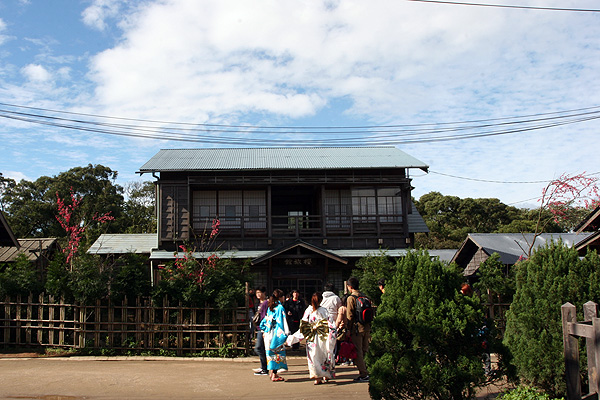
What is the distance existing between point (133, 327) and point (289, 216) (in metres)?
8.43

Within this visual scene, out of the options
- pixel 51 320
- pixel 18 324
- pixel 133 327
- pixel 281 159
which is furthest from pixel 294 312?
pixel 281 159

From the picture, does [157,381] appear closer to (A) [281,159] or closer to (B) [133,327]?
(B) [133,327]

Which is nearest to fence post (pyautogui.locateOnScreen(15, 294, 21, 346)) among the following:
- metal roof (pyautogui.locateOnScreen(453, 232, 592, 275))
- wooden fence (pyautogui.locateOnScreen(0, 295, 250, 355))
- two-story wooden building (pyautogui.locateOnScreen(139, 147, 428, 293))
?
wooden fence (pyautogui.locateOnScreen(0, 295, 250, 355))

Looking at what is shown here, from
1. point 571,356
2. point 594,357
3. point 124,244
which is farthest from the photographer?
point 124,244

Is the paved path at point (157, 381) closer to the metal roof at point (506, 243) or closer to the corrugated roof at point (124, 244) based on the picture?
the corrugated roof at point (124, 244)

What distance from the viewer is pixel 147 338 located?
1163 cm

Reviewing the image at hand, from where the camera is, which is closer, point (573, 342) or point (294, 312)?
point (573, 342)

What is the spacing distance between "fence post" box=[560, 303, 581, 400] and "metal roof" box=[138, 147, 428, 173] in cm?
1402

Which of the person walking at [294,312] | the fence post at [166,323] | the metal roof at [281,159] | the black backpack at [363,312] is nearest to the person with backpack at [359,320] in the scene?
the black backpack at [363,312]

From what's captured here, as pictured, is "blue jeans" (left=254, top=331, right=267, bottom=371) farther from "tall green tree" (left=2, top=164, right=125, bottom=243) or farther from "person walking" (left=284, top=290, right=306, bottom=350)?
"tall green tree" (left=2, top=164, right=125, bottom=243)

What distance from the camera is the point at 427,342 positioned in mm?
5723

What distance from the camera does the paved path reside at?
766 cm

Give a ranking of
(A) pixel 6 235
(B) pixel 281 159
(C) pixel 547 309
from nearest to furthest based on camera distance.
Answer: (C) pixel 547 309
(A) pixel 6 235
(B) pixel 281 159

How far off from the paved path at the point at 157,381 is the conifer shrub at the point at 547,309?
2384 millimetres
